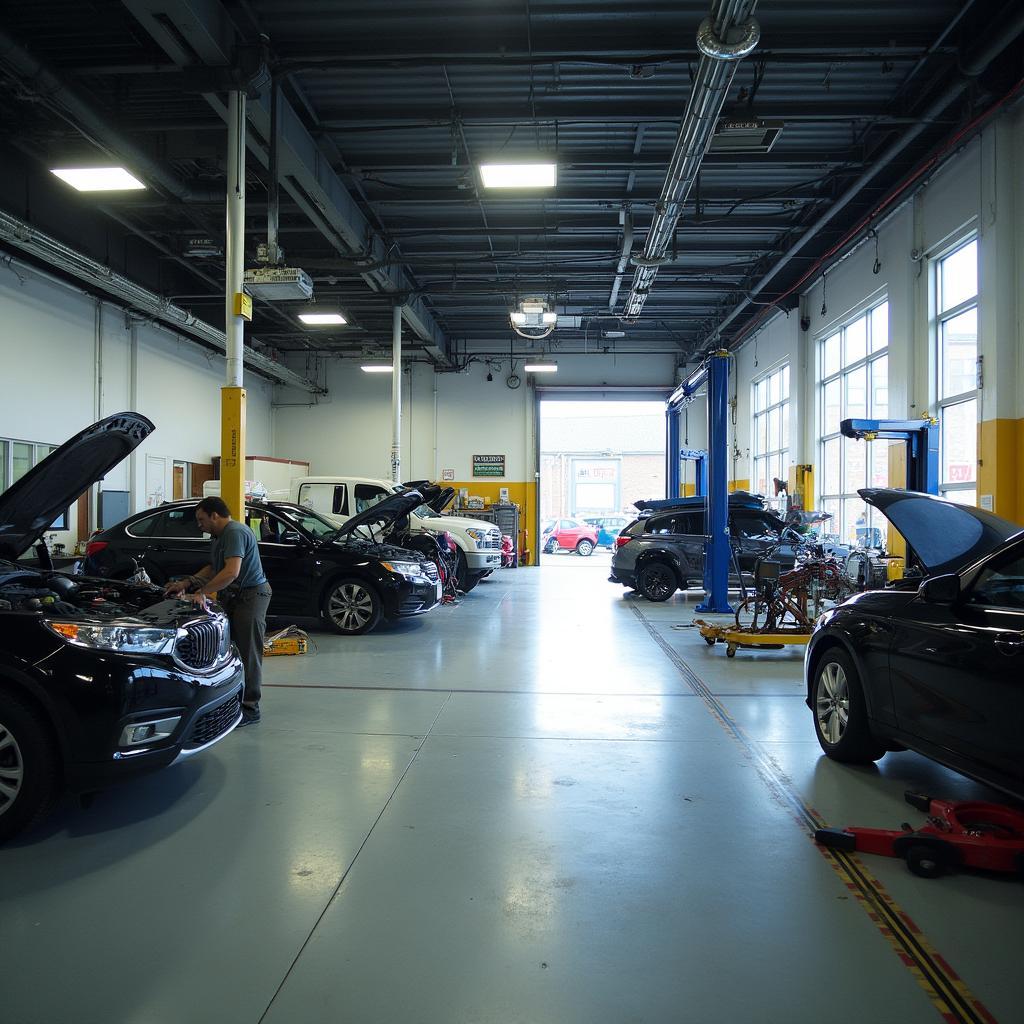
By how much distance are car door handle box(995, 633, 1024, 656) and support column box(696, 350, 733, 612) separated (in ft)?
24.4

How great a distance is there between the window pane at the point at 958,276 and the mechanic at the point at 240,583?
9566mm

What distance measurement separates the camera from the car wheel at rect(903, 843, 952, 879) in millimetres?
2846

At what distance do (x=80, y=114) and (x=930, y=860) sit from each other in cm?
931

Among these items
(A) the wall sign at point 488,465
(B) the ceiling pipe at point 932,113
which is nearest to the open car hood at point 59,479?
(B) the ceiling pipe at point 932,113

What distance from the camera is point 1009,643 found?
111 inches

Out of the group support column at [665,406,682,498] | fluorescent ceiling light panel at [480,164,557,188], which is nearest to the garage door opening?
support column at [665,406,682,498]

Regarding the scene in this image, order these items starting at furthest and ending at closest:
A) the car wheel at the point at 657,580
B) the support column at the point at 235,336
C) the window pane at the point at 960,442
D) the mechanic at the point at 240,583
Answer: the car wheel at the point at 657,580 < the window pane at the point at 960,442 < the support column at the point at 235,336 < the mechanic at the point at 240,583

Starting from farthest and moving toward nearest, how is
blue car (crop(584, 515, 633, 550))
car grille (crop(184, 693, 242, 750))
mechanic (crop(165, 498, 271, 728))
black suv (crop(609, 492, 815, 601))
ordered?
blue car (crop(584, 515, 633, 550)) → black suv (crop(609, 492, 815, 601)) → mechanic (crop(165, 498, 271, 728)) → car grille (crop(184, 693, 242, 750))

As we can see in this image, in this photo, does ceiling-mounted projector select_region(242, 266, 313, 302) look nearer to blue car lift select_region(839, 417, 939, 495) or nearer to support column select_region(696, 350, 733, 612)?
blue car lift select_region(839, 417, 939, 495)

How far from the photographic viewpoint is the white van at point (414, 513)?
1231 centimetres

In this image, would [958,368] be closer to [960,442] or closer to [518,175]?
[960,442]

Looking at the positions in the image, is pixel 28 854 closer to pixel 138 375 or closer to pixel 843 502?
pixel 138 375

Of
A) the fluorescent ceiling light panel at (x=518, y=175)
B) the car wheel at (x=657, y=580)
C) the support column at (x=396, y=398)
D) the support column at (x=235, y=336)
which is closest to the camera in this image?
the support column at (x=235, y=336)

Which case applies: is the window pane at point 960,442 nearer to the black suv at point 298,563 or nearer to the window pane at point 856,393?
the window pane at point 856,393
